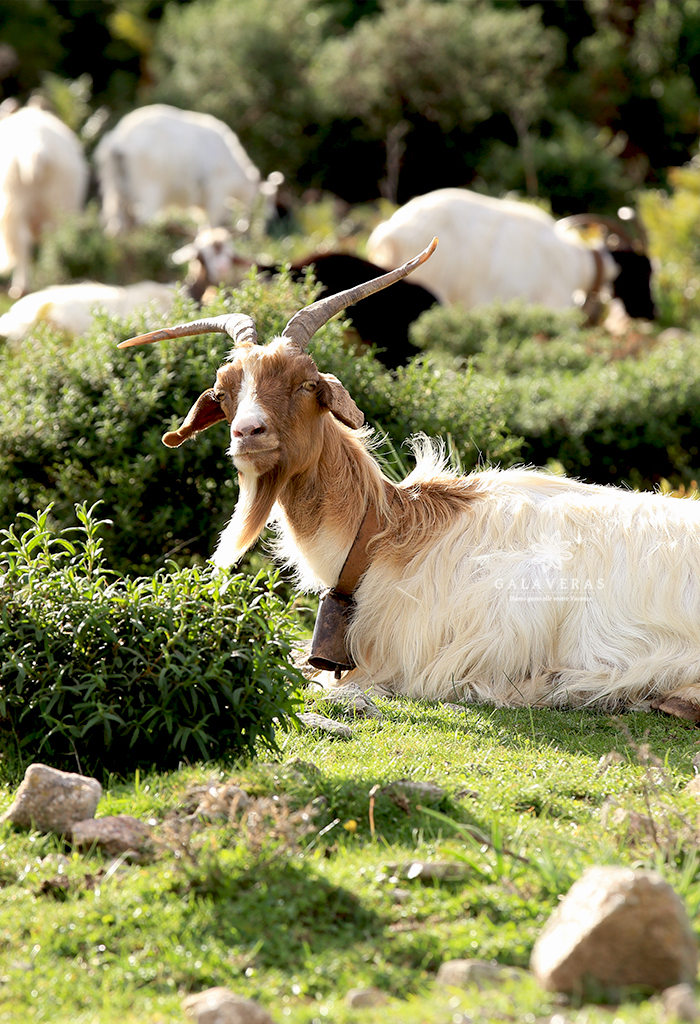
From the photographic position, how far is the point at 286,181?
2878 cm

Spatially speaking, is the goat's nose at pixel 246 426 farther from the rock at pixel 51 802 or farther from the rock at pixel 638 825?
the rock at pixel 638 825

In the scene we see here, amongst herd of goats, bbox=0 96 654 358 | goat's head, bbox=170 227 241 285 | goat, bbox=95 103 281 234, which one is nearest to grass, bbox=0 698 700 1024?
herd of goats, bbox=0 96 654 358

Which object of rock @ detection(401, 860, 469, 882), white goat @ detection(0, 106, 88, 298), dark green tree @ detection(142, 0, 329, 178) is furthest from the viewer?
dark green tree @ detection(142, 0, 329, 178)

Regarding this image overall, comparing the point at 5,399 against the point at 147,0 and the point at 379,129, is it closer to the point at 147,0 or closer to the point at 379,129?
the point at 379,129

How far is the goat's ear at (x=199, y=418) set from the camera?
451cm

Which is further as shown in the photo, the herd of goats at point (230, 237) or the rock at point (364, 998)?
the herd of goats at point (230, 237)

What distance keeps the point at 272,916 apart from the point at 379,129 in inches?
1062

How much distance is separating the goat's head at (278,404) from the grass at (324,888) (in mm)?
1165

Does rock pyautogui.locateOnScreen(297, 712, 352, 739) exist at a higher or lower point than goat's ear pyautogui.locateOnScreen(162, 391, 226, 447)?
lower

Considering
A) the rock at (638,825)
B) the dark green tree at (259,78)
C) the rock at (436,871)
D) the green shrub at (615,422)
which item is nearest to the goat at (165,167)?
the dark green tree at (259,78)

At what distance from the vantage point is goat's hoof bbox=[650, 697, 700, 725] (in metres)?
4.30

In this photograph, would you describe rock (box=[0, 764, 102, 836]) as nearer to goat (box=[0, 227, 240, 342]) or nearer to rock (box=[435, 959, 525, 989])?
rock (box=[435, 959, 525, 989])

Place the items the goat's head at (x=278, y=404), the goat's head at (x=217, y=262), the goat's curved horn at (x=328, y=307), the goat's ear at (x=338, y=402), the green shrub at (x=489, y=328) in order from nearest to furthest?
the goat's head at (x=278, y=404) < the goat's ear at (x=338, y=402) < the goat's curved horn at (x=328, y=307) < the green shrub at (x=489, y=328) < the goat's head at (x=217, y=262)

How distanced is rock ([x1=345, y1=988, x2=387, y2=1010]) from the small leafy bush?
129 centimetres
